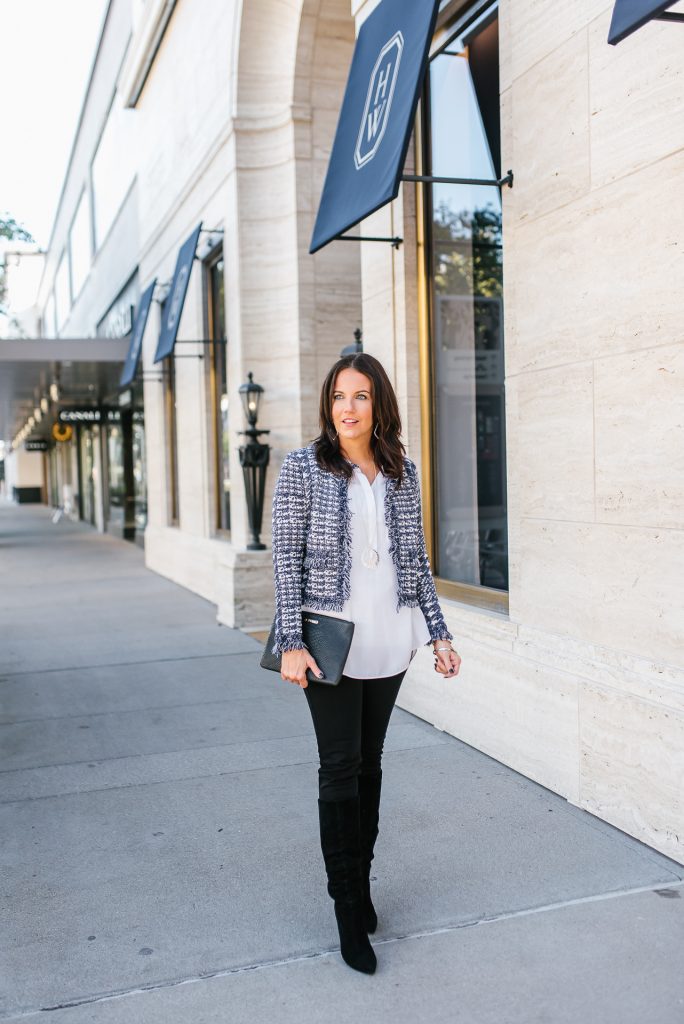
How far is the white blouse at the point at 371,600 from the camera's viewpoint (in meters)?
3.15

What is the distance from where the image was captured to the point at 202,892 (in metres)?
3.66

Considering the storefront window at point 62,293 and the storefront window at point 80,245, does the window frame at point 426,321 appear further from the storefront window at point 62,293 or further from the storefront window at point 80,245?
the storefront window at point 62,293

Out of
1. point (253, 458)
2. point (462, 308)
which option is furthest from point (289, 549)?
point (253, 458)

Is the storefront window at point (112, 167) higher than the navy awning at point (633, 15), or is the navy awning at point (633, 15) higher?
the storefront window at point (112, 167)

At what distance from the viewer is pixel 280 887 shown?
368cm

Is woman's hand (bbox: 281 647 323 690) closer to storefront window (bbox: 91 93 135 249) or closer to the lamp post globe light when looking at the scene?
the lamp post globe light

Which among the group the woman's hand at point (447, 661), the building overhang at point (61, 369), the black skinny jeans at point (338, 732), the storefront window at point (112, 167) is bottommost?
the black skinny jeans at point (338, 732)

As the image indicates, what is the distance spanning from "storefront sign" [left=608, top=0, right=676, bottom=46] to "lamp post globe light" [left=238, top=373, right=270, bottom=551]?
6429mm

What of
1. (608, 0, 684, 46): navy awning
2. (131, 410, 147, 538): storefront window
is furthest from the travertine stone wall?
(131, 410, 147, 538): storefront window

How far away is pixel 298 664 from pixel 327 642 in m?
0.11

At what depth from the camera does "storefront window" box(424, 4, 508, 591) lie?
20.4 feet

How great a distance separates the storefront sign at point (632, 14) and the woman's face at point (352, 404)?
1360mm

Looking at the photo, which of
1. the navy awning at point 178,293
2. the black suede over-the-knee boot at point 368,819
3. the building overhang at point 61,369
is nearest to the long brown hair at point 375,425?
the black suede over-the-knee boot at point 368,819

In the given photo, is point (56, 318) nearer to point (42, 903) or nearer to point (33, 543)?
point (33, 543)
